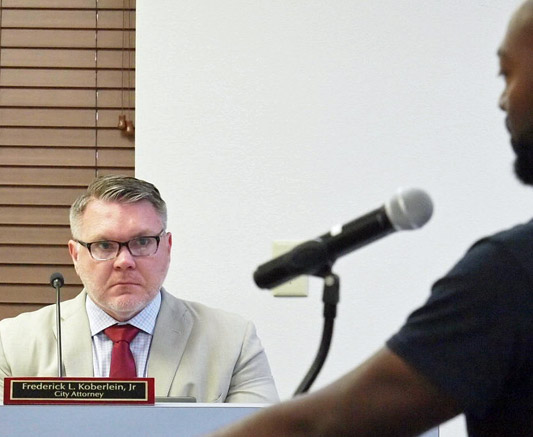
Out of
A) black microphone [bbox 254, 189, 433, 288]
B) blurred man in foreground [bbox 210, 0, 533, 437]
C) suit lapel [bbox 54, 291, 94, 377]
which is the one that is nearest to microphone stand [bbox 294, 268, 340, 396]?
black microphone [bbox 254, 189, 433, 288]

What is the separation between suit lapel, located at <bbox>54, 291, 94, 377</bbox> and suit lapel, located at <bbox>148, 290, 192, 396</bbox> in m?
0.15

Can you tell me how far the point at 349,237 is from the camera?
0.96 meters

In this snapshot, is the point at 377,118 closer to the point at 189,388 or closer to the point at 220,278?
the point at 220,278

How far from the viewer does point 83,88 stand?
11.1 feet

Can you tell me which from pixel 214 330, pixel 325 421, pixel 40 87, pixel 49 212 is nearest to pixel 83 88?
pixel 40 87

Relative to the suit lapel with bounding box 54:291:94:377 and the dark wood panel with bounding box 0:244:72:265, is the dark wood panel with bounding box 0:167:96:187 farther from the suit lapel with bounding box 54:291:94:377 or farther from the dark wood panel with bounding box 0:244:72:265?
the suit lapel with bounding box 54:291:94:377

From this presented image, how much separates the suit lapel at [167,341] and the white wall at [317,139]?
1.34 feet

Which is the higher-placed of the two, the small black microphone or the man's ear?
the man's ear

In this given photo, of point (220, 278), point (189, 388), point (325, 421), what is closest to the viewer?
point (325, 421)

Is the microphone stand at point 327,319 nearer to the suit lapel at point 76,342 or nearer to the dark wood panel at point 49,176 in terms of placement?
the suit lapel at point 76,342

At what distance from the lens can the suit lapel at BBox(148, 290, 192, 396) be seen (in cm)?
241

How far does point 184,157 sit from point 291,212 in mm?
350

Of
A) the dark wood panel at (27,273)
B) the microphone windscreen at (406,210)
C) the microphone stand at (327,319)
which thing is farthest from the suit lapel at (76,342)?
the microphone windscreen at (406,210)

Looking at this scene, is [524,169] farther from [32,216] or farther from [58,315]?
[32,216]
